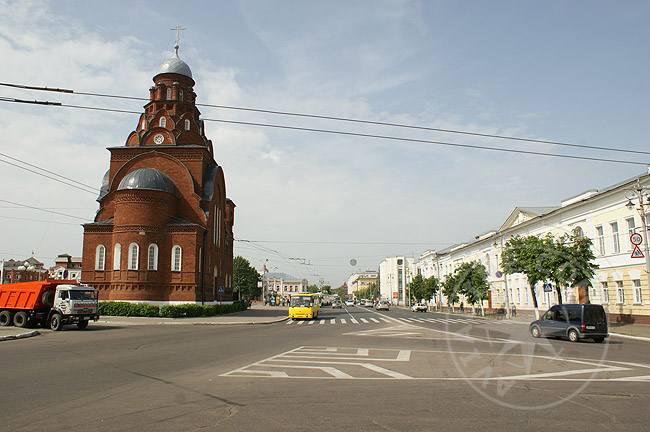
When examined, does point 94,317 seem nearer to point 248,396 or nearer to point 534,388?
point 248,396

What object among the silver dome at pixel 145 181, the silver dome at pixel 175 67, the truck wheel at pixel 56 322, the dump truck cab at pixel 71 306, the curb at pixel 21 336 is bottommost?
the curb at pixel 21 336

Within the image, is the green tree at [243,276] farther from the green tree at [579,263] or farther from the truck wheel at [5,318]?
the green tree at [579,263]

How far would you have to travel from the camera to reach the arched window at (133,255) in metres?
38.7

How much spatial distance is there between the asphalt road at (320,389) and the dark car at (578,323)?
4579 mm

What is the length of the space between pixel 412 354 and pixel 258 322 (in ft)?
67.4

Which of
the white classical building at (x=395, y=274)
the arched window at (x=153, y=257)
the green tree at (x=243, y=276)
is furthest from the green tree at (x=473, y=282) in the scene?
the white classical building at (x=395, y=274)

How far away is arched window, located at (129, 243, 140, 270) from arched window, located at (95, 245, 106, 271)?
12.4ft

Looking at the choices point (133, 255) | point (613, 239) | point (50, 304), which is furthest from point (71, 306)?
point (613, 239)

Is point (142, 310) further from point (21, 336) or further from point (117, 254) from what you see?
point (21, 336)

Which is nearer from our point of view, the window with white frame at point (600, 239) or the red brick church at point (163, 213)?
the window with white frame at point (600, 239)

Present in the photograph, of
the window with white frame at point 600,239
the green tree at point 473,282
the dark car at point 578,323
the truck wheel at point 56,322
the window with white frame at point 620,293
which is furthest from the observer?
the green tree at point 473,282

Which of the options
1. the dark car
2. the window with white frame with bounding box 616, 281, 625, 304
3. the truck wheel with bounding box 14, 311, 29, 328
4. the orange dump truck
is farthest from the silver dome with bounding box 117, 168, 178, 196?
the window with white frame with bounding box 616, 281, 625, 304

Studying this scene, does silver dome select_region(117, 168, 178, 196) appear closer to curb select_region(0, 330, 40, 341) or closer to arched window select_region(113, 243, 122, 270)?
arched window select_region(113, 243, 122, 270)

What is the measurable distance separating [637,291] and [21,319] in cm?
3686
